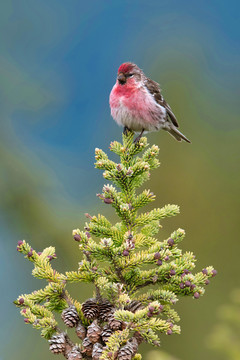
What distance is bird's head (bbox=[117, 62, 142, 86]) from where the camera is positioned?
10.6 feet

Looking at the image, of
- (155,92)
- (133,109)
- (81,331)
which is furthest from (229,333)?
(155,92)

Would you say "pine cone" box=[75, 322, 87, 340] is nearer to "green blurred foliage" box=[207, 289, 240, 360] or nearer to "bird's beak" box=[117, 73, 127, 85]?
"green blurred foliage" box=[207, 289, 240, 360]

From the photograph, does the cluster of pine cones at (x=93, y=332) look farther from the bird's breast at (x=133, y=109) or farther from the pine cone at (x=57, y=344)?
the bird's breast at (x=133, y=109)

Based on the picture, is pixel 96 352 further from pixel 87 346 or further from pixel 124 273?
pixel 124 273

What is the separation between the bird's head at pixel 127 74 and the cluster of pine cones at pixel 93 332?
170 centimetres

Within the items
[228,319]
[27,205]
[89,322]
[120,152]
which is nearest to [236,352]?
[228,319]

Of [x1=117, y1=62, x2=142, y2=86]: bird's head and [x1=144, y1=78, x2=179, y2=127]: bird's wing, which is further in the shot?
[x1=144, y1=78, x2=179, y2=127]: bird's wing

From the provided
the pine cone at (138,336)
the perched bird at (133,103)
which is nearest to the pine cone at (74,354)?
the pine cone at (138,336)

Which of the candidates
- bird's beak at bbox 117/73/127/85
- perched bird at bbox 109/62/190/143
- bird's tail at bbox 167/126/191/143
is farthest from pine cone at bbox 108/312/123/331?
bird's tail at bbox 167/126/191/143

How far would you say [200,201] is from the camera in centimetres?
543

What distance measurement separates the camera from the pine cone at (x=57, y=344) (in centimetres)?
Result: 187

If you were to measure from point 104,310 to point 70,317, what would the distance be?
0.43ft

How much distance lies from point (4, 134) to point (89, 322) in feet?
16.6

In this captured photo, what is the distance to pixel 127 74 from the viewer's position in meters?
3.24
